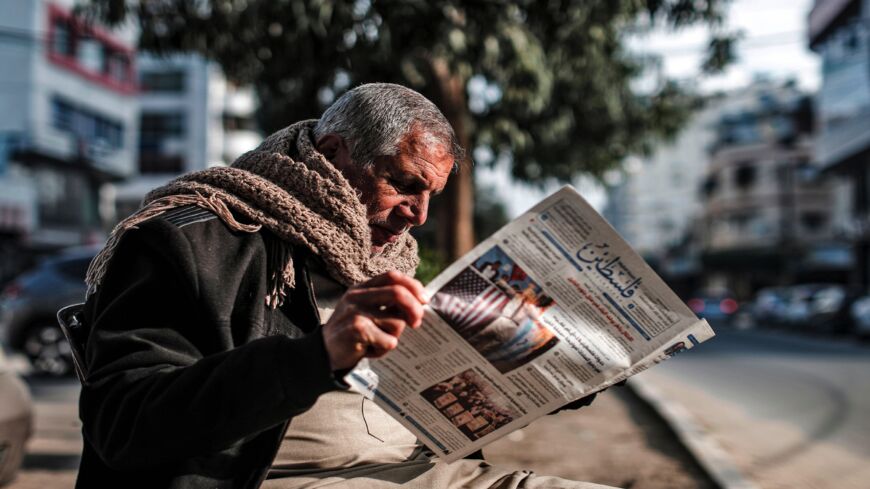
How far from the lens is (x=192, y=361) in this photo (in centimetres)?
160

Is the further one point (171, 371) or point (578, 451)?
point (578, 451)

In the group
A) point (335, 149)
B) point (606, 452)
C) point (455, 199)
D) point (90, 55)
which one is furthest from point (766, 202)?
point (335, 149)

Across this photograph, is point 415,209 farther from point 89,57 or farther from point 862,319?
point 89,57

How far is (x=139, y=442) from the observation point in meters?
1.50

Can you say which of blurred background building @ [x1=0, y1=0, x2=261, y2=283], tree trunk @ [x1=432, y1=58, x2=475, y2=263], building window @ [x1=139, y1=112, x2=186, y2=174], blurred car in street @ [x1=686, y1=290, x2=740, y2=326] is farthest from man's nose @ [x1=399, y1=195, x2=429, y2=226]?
building window @ [x1=139, y1=112, x2=186, y2=174]

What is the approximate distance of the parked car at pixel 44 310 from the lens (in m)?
11.5

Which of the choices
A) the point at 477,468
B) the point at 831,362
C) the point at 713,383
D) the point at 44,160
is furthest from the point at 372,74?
the point at 44,160

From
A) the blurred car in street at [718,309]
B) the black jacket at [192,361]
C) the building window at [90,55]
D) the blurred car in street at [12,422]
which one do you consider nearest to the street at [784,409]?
the blurred car in street at [12,422]

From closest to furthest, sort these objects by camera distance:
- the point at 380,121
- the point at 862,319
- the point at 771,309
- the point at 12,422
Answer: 1. the point at 380,121
2. the point at 12,422
3. the point at 862,319
4. the point at 771,309

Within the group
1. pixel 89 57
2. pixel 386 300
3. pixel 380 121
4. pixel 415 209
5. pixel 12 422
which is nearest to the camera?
pixel 386 300

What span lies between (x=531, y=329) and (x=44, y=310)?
1112cm

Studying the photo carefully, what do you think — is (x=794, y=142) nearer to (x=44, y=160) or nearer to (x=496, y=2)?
(x=44, y=160)

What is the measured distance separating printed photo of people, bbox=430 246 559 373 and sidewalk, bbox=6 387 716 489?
3.89 metres

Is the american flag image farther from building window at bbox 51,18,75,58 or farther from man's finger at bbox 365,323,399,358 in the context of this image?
building window at bbox 51,18,75,58
